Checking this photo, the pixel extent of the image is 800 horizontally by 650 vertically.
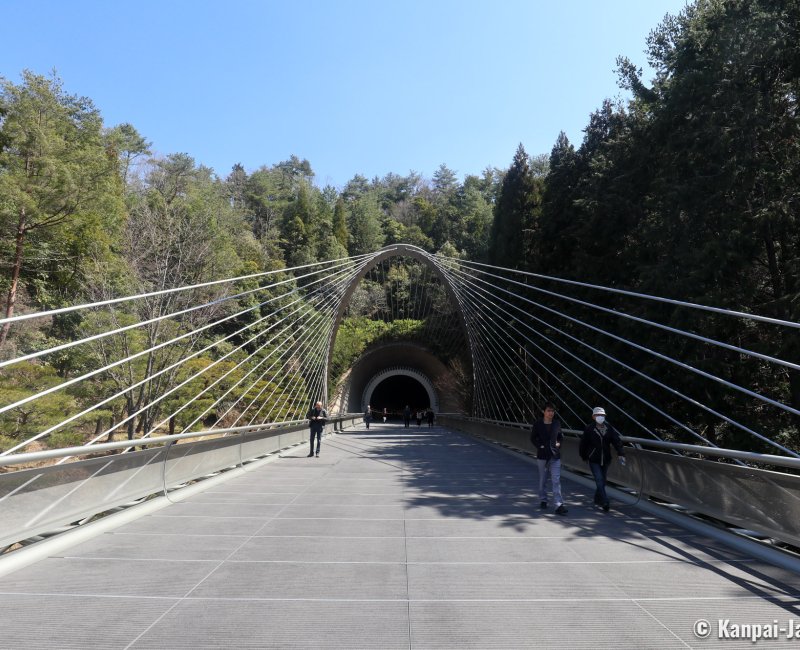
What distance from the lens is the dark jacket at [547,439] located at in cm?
799

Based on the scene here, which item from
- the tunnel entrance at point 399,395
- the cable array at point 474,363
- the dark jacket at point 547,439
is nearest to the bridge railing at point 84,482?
the cable array at point 474,363

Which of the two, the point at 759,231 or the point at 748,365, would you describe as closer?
the point at 759,231

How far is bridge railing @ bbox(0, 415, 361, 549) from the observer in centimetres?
498

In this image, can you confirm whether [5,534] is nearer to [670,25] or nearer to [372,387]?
[670,25]

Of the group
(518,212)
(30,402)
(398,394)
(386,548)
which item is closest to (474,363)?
(518,212)

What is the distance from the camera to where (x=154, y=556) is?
17.2ft

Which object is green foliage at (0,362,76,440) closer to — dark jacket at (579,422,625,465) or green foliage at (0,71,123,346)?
green foliage at (0,71,123,346)

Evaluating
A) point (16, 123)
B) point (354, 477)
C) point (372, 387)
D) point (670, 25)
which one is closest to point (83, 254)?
point (16, 123)

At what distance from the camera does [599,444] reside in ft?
26.3

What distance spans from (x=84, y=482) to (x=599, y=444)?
5.79m

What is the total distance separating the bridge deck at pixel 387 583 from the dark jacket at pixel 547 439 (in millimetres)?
705

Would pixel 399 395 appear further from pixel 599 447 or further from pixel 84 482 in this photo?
pixel 84 482

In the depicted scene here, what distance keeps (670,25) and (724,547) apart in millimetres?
22139

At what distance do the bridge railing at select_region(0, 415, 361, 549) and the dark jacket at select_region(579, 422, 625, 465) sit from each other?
5264 mm
